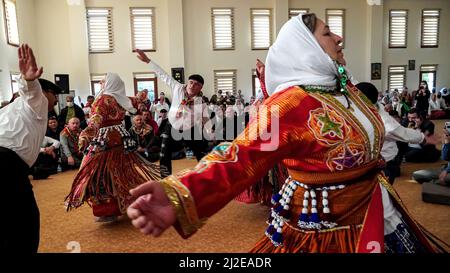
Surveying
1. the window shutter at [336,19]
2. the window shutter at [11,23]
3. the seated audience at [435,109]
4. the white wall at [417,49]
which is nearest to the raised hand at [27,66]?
the window shutter at [11,23]

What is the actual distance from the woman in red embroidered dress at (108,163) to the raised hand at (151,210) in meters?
2.80

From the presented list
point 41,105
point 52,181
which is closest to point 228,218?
point 41,105

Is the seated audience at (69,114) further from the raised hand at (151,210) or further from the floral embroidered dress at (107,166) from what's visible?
the raised hand at (151,210)

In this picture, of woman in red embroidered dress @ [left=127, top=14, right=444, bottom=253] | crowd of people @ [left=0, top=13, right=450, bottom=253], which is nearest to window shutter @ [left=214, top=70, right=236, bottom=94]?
crowd of people @ [left=0, top=13, right=450, bottom=253]

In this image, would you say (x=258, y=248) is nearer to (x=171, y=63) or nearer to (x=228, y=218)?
(x=228, y=218)

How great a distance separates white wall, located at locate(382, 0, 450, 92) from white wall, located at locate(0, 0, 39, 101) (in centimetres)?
1256

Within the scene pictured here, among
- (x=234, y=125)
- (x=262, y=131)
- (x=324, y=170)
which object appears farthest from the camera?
(x=234, y=125)

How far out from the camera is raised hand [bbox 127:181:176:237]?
861 mm

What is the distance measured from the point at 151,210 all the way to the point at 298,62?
0.76m

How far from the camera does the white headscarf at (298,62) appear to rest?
1.32 metres

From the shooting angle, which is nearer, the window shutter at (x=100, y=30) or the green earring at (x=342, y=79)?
the green earring at (x=342, y=79)

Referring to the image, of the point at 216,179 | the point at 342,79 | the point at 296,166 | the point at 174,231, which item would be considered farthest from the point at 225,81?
the point at 216,179
